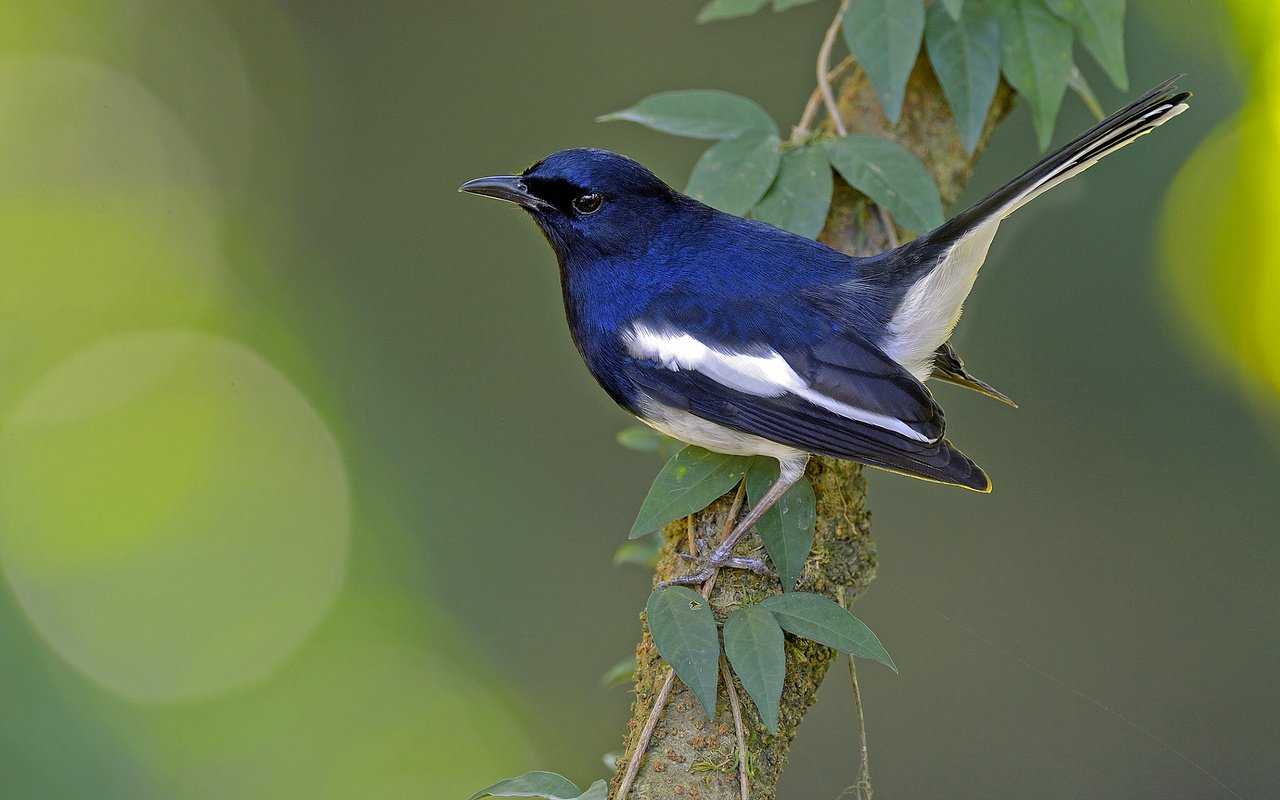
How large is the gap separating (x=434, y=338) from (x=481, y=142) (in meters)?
0.70

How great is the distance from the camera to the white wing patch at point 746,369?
1.80 meters

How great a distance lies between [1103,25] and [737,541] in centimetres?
114

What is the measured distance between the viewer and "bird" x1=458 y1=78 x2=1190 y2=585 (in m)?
1.77

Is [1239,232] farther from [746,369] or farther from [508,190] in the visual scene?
[508,190]

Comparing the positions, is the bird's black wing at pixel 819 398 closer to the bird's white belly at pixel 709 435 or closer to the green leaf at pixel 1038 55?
the bird's white belly at pixel 709 435

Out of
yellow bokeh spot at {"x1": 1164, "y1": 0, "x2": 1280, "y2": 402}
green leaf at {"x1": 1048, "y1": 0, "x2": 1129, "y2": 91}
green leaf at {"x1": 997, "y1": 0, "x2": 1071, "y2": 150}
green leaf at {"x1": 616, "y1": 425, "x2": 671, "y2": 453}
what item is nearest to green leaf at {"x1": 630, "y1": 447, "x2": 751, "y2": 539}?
green leaf at {"x1": 616, "y1": 425, "x2": 671, "y2": 453}

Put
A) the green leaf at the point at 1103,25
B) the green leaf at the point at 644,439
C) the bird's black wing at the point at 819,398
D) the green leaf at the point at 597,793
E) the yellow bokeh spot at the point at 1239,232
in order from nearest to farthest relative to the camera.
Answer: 1. the green leaf at the point at 597,793
2. the bird's black wing at the point at 819,398
3. the green leaf at the point at 1103,25
4. the green leaf at the point at 644,439
5. the yellow bokeh spot at the point at 1239,232

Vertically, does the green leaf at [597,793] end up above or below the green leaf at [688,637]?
below

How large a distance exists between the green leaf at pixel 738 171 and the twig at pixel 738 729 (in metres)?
0.91

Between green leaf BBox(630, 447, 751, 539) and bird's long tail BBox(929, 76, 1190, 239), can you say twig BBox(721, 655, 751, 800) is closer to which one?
green leaf BBox(630, 447, 751, 539)

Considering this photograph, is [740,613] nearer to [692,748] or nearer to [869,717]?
[692,748]

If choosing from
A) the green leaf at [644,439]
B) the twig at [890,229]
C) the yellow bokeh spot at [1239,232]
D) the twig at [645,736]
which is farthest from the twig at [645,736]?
the yellow bokeh spot at [1239,232]

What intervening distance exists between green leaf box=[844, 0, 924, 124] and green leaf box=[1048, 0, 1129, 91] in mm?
272

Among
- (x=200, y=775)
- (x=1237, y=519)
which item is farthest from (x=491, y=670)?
(x=1237, y=519)
